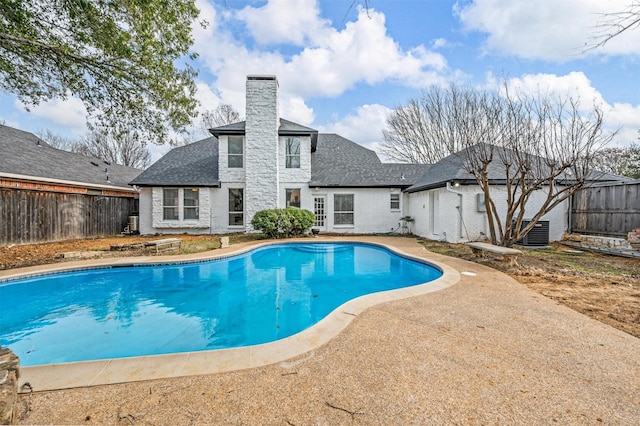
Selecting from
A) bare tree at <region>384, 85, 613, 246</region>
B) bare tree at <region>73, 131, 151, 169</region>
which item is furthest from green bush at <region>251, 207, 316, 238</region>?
bare tree at <region>73, 131, 151, 169</region>

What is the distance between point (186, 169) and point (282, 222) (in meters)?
6.77

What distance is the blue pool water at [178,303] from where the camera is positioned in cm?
421

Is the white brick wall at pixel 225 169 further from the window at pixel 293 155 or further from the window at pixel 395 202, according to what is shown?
the window at pixel 395 202

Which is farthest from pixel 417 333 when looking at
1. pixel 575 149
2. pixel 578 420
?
pixel 575 149

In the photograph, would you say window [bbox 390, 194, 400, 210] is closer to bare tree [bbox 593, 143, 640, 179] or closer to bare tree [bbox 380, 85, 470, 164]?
bare tree [bbox 380, 85, 470, 164]

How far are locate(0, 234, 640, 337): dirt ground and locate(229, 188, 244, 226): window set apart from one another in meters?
3.71

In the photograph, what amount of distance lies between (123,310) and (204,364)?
389 centimetres

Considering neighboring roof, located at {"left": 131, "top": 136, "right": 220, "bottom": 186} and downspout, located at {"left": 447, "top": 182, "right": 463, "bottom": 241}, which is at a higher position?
neighboring roof, located at {"left": 131, "top": 136, "right": 220, "bottom": 186}

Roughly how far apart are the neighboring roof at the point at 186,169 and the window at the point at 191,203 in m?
0.49

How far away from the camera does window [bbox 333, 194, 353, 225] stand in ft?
49.3

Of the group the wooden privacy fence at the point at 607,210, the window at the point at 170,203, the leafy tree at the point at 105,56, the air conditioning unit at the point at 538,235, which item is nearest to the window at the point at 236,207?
the window at the point at 170,203

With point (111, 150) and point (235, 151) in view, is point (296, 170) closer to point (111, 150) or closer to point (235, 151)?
point (235, 151)

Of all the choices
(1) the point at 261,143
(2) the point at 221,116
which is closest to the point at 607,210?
(1) the point at 261,143

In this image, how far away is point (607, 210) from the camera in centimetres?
951
